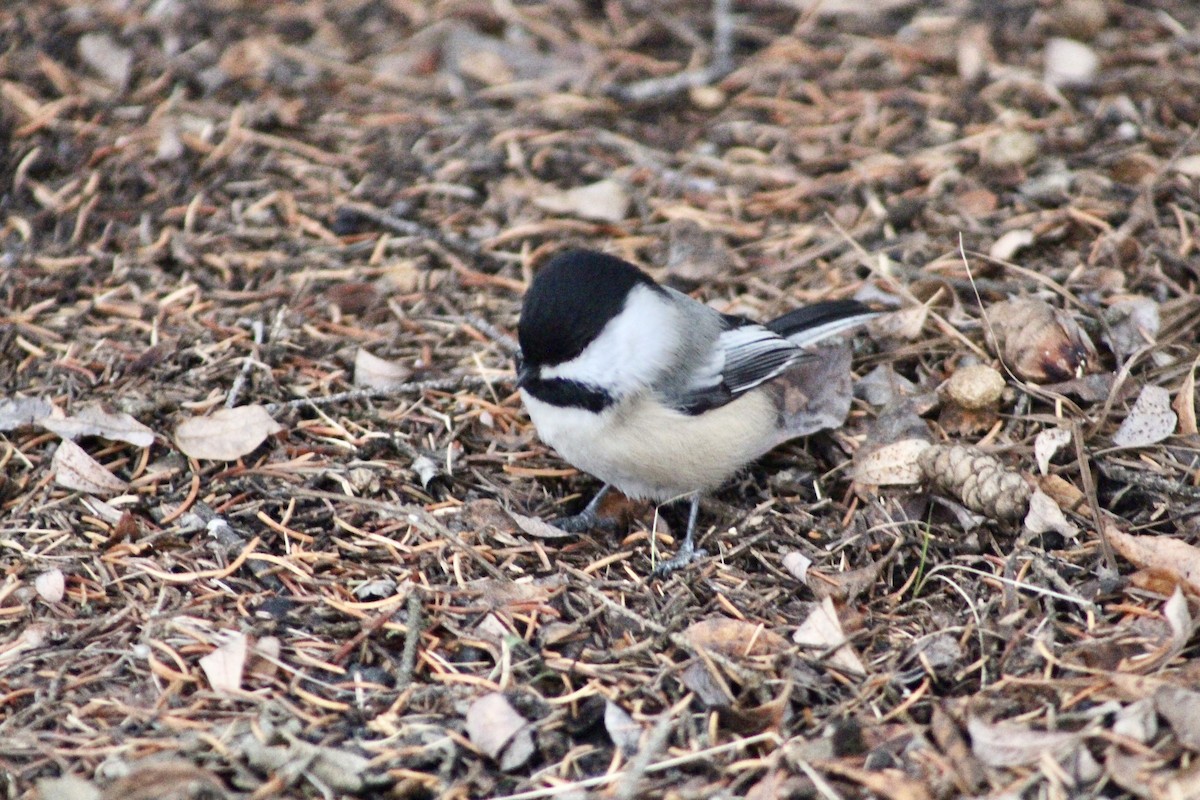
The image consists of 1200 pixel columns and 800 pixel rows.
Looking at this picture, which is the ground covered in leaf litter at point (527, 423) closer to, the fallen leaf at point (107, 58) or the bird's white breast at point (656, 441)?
the fallen leaf at point (107, 58)

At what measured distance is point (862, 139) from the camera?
14.7 ft

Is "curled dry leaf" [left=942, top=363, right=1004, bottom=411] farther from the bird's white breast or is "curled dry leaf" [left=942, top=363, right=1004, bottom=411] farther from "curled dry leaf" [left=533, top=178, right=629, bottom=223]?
"curled dry leaf" [left=533, top=178, right=629, bottom=223]

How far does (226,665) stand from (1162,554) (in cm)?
216

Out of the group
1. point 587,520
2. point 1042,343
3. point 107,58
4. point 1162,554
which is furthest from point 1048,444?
point 107,58

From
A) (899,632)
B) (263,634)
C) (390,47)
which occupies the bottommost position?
(899,632)

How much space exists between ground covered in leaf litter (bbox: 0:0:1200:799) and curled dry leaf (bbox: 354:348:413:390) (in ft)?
0.04

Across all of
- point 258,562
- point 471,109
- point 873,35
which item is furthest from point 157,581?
point 873,35

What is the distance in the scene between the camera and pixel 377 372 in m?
3.56

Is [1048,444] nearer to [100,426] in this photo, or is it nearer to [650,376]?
[650,376]

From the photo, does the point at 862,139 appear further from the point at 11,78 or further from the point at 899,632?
the point at 11,78

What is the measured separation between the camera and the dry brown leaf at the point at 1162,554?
8.57 feet

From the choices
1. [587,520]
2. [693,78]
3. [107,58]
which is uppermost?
[107,58]

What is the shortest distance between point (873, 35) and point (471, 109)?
1.79m

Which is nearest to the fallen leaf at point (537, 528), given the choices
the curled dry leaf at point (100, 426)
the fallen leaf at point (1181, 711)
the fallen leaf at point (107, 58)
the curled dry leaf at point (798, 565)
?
the curled dry leaf at point (798, 565)
